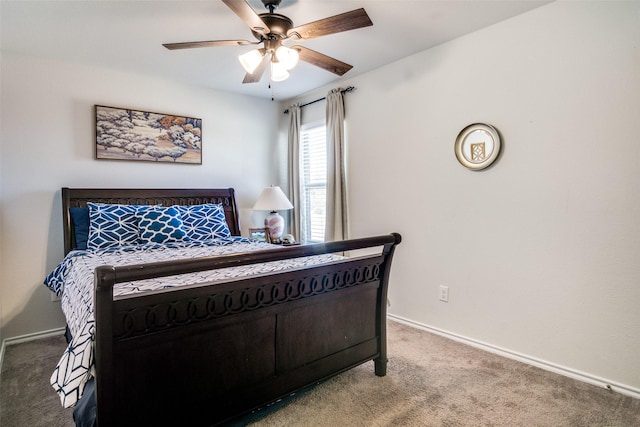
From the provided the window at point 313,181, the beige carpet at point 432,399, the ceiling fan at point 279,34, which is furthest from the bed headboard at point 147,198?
the ceiling fan at point 279,34

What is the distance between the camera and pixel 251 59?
2180mm

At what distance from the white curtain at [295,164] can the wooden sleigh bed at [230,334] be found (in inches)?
88.2

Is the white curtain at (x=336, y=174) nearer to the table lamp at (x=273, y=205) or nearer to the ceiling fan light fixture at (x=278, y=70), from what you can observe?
the table lamp at (x=273, y=205)

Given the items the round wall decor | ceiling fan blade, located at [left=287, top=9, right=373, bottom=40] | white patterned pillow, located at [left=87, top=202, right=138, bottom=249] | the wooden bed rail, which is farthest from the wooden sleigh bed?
white patterned pillow, located at [left=87, top=202, right=138, bottom=249]

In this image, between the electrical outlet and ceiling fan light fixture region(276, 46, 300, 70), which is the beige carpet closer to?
the electrical outlet

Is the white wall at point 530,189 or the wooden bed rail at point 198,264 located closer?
the wooden bed rail at point 198,264

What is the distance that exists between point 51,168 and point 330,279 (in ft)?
9.15

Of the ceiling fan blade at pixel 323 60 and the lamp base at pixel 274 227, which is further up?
the ceiling fan blade at pixel 323 60

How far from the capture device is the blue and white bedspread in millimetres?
1241

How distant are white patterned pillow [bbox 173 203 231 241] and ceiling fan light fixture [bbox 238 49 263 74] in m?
1.60

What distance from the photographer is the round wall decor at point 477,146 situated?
2.50 meters

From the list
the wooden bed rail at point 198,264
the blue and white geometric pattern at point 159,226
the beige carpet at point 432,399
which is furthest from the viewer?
the blue and white geometric pattern at point 159,226

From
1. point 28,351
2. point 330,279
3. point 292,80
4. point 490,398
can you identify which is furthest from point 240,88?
point 490,398

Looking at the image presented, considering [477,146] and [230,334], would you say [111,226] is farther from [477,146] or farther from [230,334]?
[477,146]
